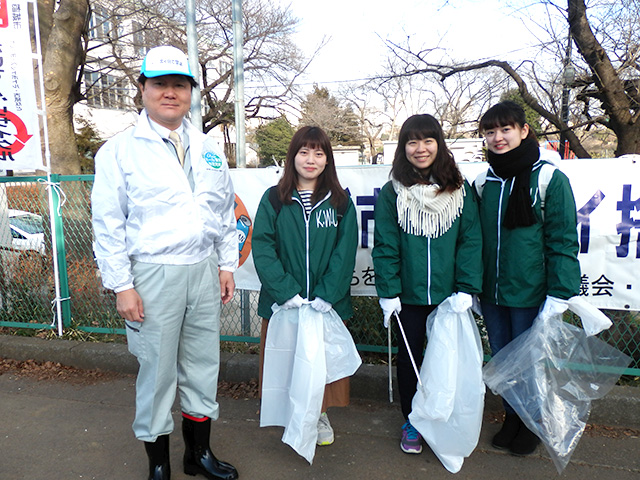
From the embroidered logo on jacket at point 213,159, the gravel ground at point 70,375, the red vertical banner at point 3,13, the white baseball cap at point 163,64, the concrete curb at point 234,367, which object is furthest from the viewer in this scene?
the red vertical banner at point 3,13

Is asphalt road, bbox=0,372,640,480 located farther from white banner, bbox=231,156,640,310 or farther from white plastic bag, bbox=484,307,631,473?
white banner, bbox=231,156,640,310

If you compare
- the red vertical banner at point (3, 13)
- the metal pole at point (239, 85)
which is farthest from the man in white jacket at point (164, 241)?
the red vertical banner at point (3, 13)

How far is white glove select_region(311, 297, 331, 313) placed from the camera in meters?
2.30

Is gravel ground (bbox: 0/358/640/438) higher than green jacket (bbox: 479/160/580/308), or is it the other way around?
green jacket (bbox: 479/160/580/308)

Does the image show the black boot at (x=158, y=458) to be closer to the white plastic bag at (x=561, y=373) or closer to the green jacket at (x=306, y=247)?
the green jacket at (x=306, y=247)

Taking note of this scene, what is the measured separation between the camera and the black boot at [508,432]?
2480 mm

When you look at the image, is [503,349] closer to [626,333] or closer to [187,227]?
[626,333]

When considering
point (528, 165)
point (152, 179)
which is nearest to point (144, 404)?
point (152, 179)

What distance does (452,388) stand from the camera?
223 cm

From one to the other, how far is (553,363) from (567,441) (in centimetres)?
36

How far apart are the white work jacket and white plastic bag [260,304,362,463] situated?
633mm

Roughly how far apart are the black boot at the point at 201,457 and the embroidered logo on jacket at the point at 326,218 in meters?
1.13

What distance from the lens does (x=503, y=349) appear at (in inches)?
92.7

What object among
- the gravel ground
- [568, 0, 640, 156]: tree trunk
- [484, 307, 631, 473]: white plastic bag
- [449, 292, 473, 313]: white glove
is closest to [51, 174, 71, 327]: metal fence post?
the gravel ground
